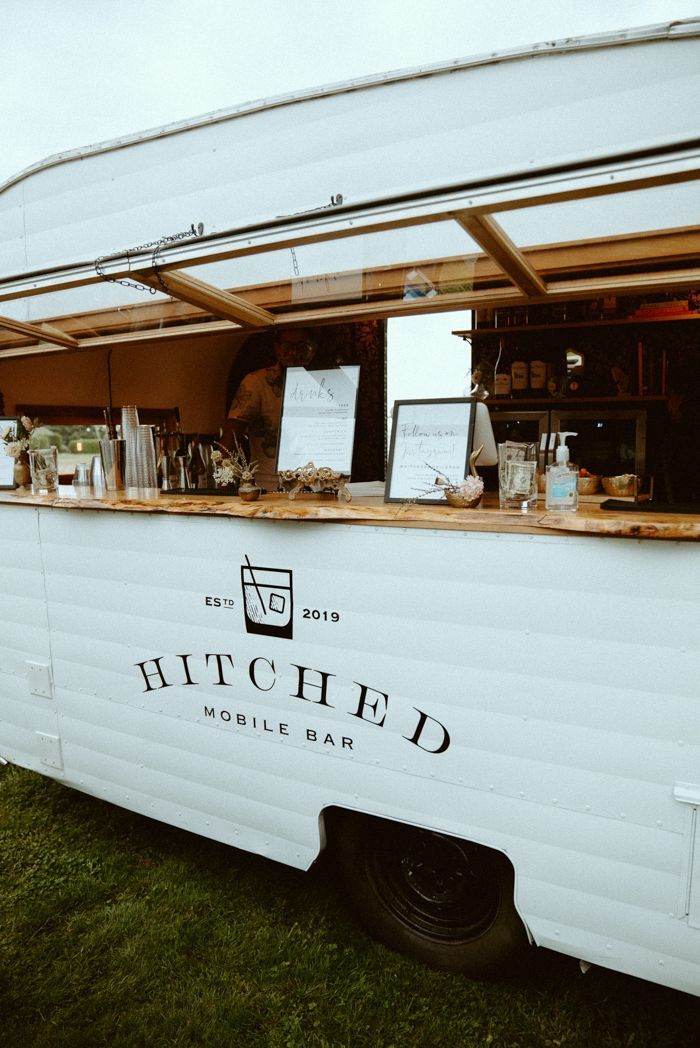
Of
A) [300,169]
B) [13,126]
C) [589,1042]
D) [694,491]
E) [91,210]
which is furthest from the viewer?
[13,126]

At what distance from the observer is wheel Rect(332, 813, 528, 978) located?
6.64 feet

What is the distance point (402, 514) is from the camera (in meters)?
1.92

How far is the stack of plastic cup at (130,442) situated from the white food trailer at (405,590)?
0.31 feet

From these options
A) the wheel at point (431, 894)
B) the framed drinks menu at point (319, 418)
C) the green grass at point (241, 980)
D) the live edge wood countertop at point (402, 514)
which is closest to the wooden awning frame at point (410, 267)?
the framed drinks menu at point (319, 418)

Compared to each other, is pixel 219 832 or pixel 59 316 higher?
pixel 59 316

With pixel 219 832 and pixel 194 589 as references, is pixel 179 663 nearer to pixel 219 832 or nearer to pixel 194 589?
pixel 194 589

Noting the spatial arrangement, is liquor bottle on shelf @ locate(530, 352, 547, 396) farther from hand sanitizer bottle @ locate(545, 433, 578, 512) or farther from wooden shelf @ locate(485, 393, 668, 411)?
hand sanitizer bottle @ locate(545, 433, 578, 512)

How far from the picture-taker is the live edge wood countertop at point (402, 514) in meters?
1.58

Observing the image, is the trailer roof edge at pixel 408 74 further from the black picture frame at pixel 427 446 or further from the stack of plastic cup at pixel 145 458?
the stack of plastic cup at pixel 145 458

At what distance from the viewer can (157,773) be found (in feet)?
8.38

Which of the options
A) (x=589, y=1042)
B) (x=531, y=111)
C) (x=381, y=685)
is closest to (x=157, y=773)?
(x=381, y=685)

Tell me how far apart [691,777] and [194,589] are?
63.6 inches

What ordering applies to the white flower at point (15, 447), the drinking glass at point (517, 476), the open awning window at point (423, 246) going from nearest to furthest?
1. the open awning window at point (423, 246)
2. the drinking glass at point (517, 476)
3. the white flower at point (15, 447)

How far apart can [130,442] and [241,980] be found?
6.84 ft
